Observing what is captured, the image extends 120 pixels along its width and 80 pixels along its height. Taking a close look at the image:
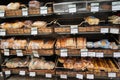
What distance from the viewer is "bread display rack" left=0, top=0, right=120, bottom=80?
2.23 metres

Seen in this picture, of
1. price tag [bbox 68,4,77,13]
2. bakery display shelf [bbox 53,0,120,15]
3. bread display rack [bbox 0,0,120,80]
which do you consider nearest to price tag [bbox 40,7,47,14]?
bread display rack [bbox 0,0,120,80]

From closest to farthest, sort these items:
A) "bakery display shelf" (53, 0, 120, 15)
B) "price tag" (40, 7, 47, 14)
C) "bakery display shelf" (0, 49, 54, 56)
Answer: "bakery display shelf" (53, 0, 120, 15)
"price tag" (40, 7, 47, 14)
"bakery display shelf" (0, 49, 54, 56)

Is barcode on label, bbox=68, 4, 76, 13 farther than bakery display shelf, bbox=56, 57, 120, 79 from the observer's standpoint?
No

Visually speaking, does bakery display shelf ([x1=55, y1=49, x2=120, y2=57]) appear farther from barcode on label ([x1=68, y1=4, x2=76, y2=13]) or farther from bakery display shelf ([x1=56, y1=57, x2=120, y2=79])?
barcode on label ([x1=68, y1=4, x2=76, y2=13])

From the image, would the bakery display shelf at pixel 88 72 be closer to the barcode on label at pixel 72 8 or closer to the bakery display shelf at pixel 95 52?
the bakery display shelf at pixel 95 52

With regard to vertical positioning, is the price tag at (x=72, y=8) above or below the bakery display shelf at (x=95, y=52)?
above

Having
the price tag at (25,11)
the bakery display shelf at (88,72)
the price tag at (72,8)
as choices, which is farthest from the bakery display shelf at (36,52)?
→ the price tag at (72,8)

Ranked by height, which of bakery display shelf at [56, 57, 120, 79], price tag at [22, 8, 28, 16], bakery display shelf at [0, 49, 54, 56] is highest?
price tag at [22, 8, 28, 16]

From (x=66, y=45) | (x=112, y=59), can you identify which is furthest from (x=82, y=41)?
(x=112, y=59)

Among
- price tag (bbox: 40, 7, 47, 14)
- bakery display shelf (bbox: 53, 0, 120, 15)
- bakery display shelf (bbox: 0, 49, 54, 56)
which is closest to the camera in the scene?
bakery display shelf (bbox: 53, 0, 120, 15)

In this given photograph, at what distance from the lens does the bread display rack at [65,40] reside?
2230 millimetres

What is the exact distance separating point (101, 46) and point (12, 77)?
175 cm

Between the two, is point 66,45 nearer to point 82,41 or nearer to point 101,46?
point 82,41

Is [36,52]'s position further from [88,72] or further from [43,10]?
[88,72]
